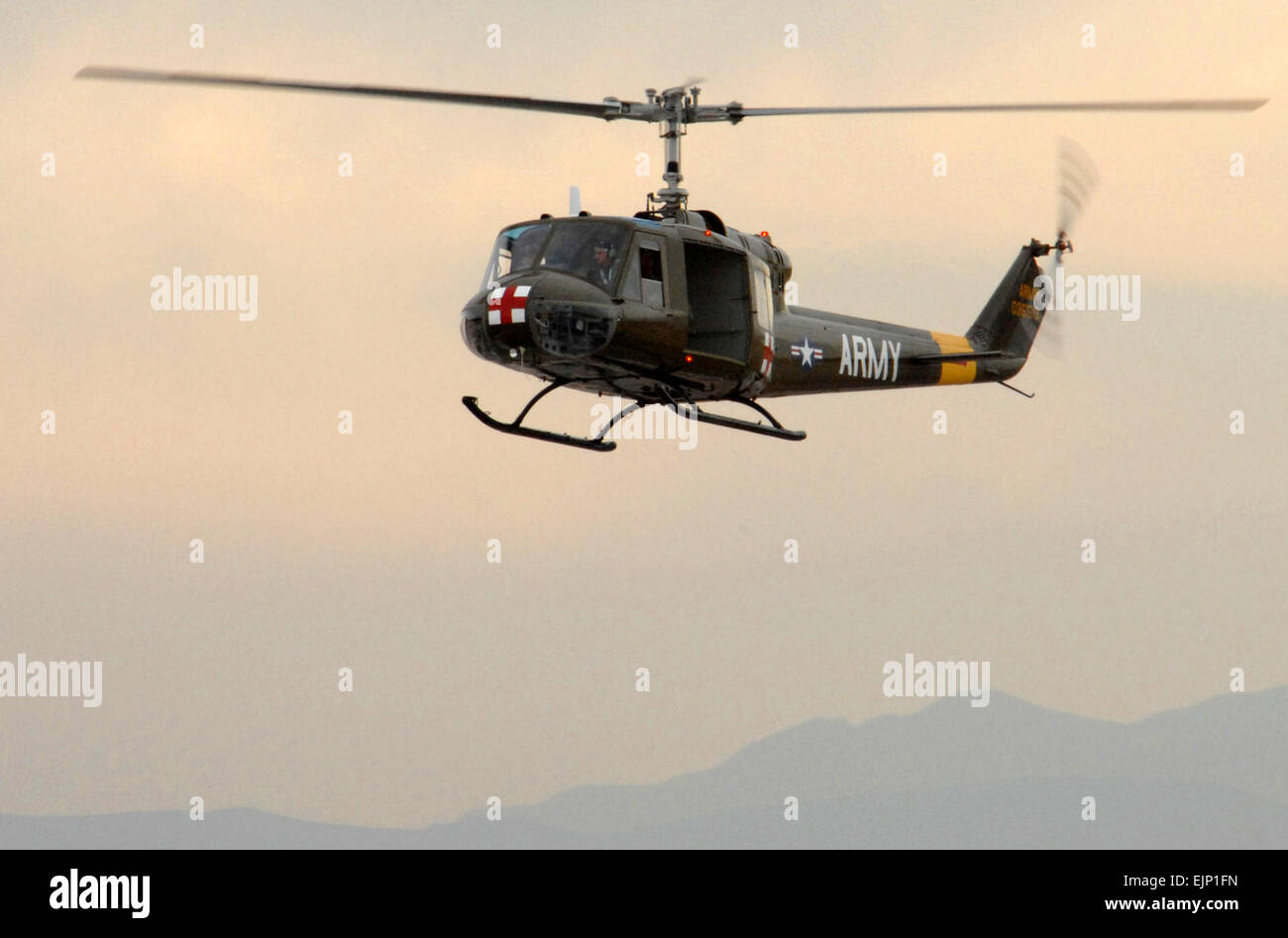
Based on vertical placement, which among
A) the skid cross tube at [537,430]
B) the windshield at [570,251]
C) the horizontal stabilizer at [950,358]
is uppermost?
the windshield at [570,251]

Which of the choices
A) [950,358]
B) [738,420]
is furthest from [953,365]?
[738,420]

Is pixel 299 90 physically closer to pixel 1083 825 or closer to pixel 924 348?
pixel 924 348

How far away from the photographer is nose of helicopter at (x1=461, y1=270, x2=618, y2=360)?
85.5 feet

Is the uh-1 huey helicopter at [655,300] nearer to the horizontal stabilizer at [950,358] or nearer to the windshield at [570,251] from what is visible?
the windshield at [570,251]

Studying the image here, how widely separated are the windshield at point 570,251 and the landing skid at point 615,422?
1555 mm

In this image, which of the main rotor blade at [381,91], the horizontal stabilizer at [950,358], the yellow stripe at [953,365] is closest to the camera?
the main rotor blade at [381,91]

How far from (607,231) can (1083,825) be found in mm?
120134

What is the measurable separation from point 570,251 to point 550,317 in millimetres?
1148

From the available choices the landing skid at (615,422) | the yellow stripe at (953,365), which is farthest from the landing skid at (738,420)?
the yellow stripe at (953,365)

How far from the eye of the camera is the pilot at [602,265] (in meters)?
26.5

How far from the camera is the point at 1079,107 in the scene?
2616 cm

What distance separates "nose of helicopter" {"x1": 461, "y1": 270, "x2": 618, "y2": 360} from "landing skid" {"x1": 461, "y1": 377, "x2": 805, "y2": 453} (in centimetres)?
117

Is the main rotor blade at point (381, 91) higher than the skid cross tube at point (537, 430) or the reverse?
higher

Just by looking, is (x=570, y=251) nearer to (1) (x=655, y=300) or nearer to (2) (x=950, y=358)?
(1) (x=655, y=300)
